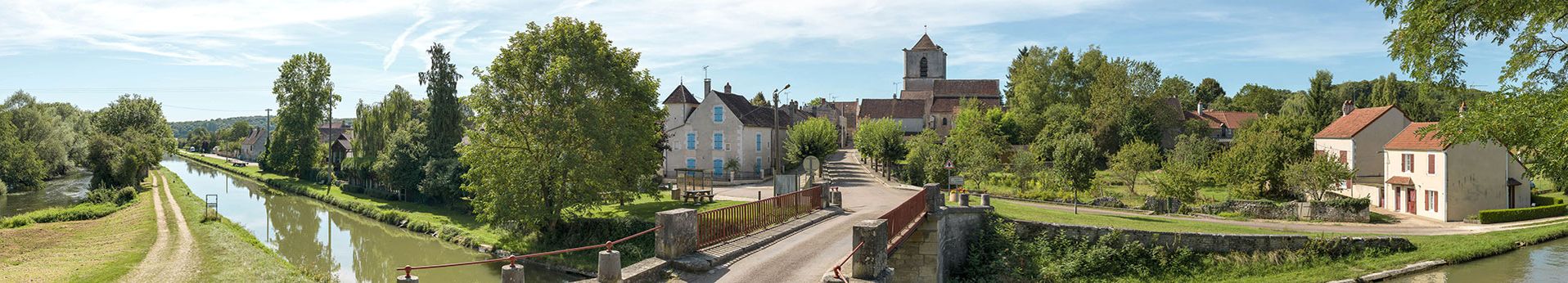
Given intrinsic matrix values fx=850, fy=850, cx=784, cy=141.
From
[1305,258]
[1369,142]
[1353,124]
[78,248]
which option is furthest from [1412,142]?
[78,248]

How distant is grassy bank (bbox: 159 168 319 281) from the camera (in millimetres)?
21344

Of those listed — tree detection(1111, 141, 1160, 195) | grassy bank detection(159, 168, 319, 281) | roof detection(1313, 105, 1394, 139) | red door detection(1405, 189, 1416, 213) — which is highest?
roof detection(1313, 105, 1394, 139)

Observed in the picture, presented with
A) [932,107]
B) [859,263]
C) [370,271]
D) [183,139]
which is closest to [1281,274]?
[859,263]

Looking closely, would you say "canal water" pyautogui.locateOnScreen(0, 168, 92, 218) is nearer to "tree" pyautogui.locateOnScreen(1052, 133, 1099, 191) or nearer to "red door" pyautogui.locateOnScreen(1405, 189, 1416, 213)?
"tree" pyautogui.locateOnScreen(1052, 133, 1099, 191)

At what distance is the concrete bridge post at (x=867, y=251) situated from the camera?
12305mm

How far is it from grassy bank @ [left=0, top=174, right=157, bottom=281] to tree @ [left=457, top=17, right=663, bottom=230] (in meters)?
9.24

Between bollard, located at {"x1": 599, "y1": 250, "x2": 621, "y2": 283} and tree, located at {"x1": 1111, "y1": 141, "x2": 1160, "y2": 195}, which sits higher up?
tree, located at {"x1": 1111, "y1": 141, "x2": 1160, "y2": 195}

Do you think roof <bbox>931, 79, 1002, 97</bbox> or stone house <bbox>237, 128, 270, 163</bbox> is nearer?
roof <bbox>931, 79, 1002, 97</bbox>

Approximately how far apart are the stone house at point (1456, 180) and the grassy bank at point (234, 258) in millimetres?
36823

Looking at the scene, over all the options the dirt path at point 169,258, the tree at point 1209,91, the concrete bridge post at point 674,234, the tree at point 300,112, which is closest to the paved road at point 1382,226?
the concrete bridge post at point 674,234

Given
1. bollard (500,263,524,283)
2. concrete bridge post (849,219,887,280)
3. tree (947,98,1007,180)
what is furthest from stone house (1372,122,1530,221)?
bollard (500,263,524,283)

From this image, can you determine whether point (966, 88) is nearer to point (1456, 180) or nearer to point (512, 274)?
point (1456, 180)

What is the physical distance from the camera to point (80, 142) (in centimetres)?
5509

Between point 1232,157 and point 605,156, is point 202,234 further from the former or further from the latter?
point 1232,157
